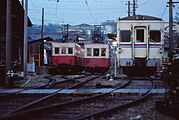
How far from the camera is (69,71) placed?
35.8m

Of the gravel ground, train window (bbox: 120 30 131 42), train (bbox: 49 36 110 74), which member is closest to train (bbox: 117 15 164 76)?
train window (bbox: 120 30 131 42)

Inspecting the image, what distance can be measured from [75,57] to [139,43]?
13.1 metres

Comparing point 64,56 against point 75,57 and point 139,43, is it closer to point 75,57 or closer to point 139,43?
A: point 75,57

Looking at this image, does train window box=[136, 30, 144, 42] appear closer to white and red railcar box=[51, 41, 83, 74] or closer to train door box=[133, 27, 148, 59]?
train door box=[133, 27, 148, 59]

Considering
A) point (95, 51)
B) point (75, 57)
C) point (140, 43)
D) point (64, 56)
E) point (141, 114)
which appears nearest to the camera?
point (141, 114)

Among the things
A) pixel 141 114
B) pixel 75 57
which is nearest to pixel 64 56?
pixel 75 57

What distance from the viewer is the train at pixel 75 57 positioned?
3494cm

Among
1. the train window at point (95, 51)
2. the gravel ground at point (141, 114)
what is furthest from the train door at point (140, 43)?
the train window at point (95, 51)

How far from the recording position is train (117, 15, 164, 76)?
22.7 m

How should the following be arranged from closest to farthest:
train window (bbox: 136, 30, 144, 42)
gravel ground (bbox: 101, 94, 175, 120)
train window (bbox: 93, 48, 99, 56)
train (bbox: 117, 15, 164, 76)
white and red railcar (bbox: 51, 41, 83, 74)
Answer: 1. gravel ground (bbox: 101, 94, 175, 120)
2. train (bbox: 117, 15, 164, 76)
3. train window (bbox: 136, 30, 144, 42)
4. white and red railcar (bbox: 51, 41, 83, 74)
5. train window (bbox: 93, 48, 99, 56)

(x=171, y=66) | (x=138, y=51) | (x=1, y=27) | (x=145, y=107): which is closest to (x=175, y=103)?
(x=171, y=66)

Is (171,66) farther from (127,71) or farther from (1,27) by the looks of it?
(1,27)

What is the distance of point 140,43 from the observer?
2275cm

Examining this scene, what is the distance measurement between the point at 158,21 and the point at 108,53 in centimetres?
1347
